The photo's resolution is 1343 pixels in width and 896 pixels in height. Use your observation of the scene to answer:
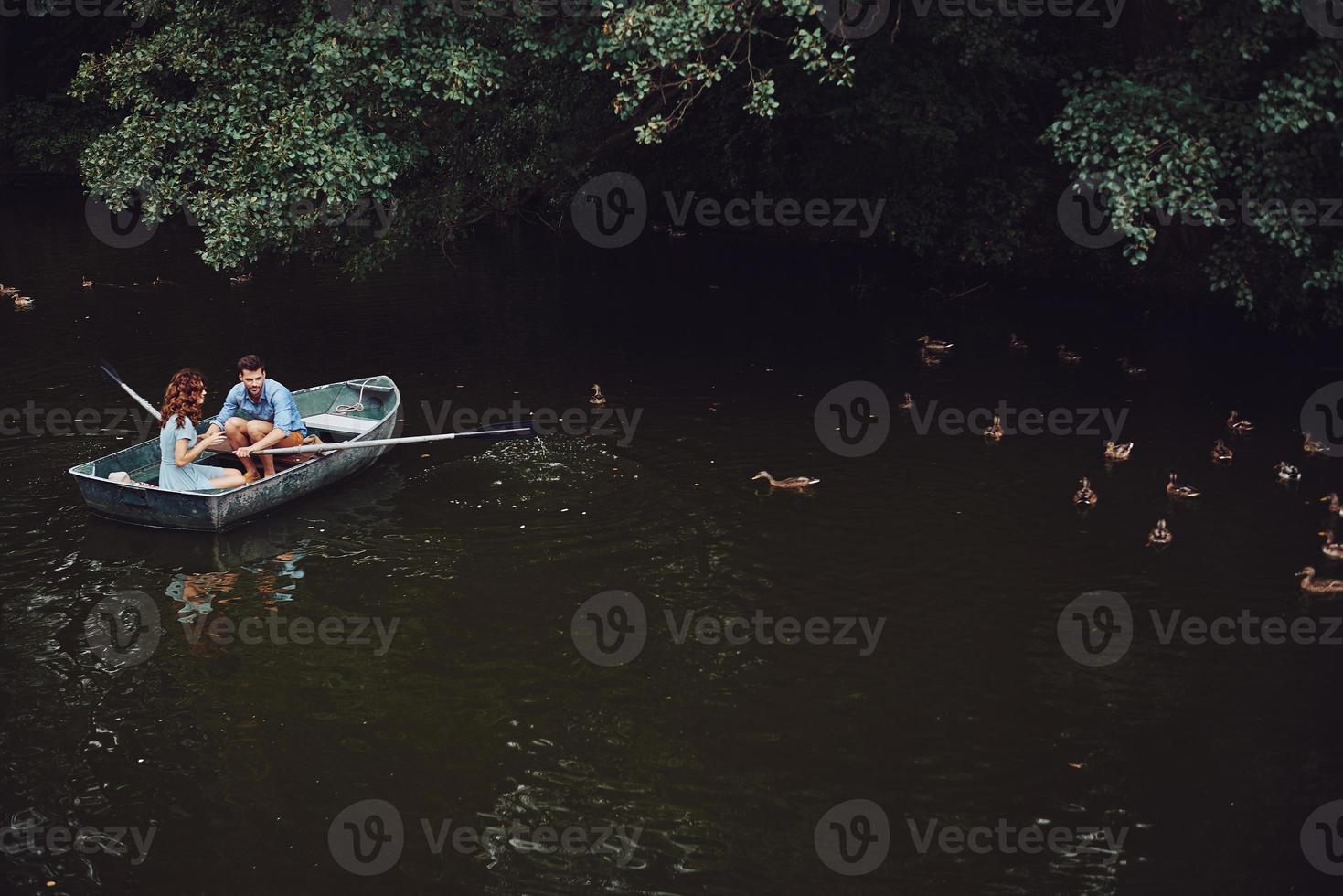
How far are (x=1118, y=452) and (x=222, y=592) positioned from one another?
9572mm

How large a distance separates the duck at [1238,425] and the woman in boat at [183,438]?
11.4 metres

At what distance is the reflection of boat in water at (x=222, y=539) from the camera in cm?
1228

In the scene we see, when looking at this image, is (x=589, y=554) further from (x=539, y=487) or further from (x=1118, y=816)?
(x=1118, y=816)

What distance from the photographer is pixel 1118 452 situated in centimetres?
1442

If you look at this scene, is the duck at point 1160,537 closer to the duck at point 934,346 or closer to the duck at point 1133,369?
the duck at point 1133,369

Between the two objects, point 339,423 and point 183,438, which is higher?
point 339,423

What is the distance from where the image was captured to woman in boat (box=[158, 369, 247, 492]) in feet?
41.4

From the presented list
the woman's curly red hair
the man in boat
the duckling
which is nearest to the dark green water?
the duckling

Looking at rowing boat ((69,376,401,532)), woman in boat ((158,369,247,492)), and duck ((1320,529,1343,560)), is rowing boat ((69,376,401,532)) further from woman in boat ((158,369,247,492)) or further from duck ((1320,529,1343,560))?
duck ((1320,529,1343,560))

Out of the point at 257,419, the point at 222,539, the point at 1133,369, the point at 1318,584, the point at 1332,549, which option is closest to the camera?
the point at 1318,584

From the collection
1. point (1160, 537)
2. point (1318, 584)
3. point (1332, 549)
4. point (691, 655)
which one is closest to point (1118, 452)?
point (1160, 537)

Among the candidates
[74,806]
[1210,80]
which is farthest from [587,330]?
[74,806]

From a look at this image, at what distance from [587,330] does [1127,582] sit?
1140cm

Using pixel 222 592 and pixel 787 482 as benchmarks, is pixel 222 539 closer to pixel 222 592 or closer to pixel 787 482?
pixel 222 592
